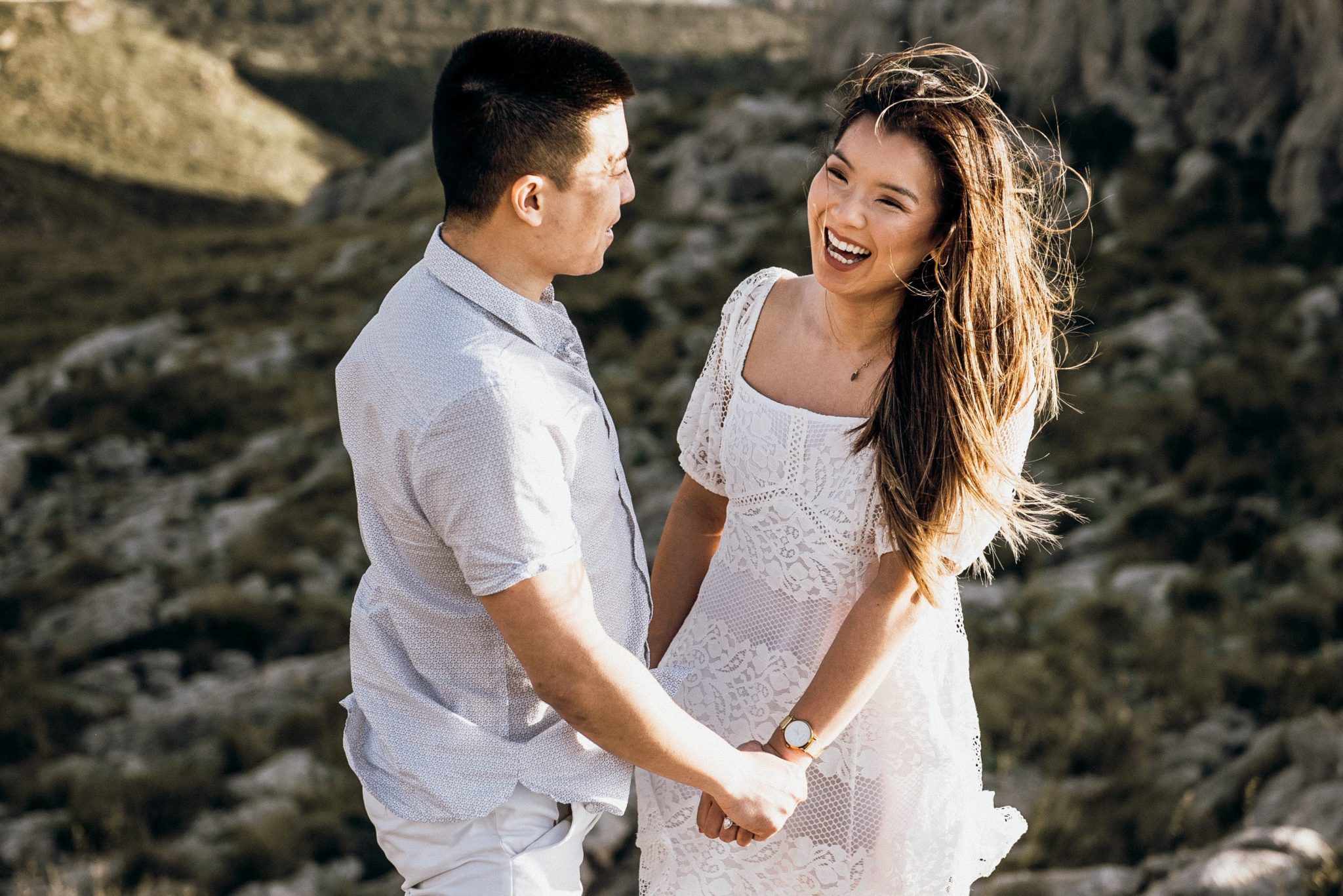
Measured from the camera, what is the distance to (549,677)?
1.63 metres

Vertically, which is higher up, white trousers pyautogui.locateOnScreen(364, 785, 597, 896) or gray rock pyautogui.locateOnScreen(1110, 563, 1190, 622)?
white trousers pyautogui.locateOnScreen(364, 785, 597, 896)

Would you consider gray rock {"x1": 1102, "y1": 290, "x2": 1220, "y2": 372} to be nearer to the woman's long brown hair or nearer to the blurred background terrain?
the blurred background terrain

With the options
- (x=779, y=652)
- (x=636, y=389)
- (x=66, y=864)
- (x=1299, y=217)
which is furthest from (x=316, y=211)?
(x=779, y=652)

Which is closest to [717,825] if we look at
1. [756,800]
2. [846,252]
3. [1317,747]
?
[756,800]

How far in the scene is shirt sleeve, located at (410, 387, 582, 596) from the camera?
1.52 metres

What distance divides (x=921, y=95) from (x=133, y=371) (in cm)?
1670

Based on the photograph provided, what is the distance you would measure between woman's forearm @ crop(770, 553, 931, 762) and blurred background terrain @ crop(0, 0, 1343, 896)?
1.04m

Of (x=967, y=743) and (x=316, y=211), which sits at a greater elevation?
(x=967, y=743)

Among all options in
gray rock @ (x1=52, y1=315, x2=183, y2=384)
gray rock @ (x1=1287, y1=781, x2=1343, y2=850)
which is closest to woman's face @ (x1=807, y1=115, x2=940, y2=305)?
gray rock @ (x1=1287, y1=781, x2=1343, y2=850)

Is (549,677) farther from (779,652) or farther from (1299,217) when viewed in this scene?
(1299,217)

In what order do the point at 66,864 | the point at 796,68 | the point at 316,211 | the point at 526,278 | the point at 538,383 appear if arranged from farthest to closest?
the point at 796,68 → the point at 316,211 → the point at 66,864 → the point at 526,278 → the point at 538,383

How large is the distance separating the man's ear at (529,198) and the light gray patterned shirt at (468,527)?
0.37 feet

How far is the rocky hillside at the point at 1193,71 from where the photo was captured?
44.1ft

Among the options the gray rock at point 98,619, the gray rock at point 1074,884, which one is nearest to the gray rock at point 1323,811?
the gray rock at point 1074,884
